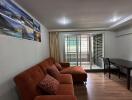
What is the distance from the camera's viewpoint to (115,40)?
6531 millimetres

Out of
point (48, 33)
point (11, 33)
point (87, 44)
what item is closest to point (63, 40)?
point (48, 33)

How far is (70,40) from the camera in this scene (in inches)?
269

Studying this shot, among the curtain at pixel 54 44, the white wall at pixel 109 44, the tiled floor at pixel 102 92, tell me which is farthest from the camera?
the white wall at pixel 109 44

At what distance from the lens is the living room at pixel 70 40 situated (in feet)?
7.01

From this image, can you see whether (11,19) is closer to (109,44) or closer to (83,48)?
(83,48)

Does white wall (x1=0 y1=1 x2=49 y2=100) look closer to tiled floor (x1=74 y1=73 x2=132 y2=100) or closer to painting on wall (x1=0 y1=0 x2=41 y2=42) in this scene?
painting on wall (x1=0 y1=0 x2=41 y2=42)

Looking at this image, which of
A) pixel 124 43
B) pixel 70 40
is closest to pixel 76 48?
pixel 70 40

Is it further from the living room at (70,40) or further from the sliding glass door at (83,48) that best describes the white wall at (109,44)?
the sliding glass door at (83,48)

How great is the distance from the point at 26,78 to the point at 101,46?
5302 mm

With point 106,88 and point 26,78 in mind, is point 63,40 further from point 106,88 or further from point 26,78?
point 26,78

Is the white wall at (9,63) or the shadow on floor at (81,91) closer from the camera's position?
the white wall at (9,63)

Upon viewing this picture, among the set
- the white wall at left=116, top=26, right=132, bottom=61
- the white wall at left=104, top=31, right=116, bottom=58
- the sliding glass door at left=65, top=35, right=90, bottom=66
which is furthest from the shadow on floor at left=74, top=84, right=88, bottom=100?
the white wall at left=104, top=31, right=116, bottom=58

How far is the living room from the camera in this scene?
84.2 inches

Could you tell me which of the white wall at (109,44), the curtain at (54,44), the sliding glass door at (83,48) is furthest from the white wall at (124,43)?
the curtain at (54,44)
